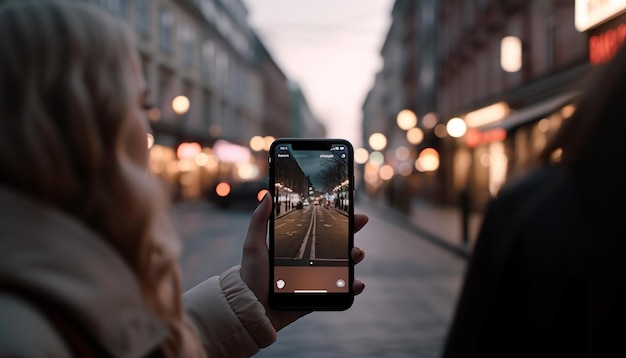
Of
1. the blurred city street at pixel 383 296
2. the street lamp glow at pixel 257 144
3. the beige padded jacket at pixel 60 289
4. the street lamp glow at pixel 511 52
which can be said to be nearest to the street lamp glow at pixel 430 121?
the street lamp glow at pixel 511 52

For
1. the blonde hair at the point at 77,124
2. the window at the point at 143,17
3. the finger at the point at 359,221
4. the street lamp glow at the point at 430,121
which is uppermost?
the window at the point at 143,17

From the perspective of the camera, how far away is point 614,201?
3.37ft

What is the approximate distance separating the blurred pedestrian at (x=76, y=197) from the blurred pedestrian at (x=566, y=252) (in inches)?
20.1

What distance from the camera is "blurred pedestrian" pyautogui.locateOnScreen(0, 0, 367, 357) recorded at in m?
1.00

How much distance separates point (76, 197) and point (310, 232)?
2.85ft

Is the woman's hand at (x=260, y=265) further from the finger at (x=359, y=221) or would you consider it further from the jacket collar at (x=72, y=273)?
the jacket collar at (x=72, y=273)

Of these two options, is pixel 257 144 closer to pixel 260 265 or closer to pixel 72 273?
pixel 260 265

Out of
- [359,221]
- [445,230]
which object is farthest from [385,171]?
[359,221]

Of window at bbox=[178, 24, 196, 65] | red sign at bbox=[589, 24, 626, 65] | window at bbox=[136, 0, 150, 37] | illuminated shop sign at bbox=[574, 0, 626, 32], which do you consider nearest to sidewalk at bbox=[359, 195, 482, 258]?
red sign at bbox=[589, 24, 626, 65]

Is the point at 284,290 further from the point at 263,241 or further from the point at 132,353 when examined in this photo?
the point at 132,353

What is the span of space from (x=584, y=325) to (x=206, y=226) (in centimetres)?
2213

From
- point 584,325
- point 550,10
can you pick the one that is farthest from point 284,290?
point 550,10

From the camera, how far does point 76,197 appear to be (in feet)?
3.59

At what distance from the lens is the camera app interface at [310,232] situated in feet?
6.18
